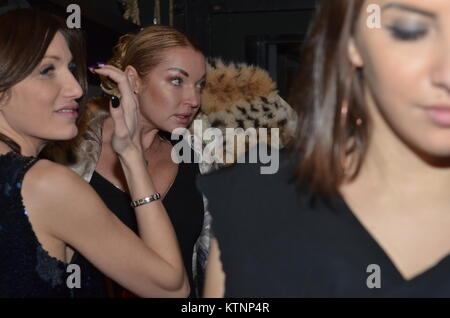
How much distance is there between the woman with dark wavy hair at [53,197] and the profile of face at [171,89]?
687 mm

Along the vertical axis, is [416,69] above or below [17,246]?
above

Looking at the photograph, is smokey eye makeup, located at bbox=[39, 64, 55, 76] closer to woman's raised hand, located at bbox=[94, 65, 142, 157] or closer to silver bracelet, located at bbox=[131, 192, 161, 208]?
woman's raised hand, located at bbox=[94, 65, 142, 157]

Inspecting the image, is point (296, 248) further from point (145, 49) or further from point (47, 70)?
point (145, 49)

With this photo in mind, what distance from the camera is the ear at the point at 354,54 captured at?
79cm

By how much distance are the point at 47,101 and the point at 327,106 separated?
856 millimetres

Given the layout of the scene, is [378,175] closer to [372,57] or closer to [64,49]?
[372,57]

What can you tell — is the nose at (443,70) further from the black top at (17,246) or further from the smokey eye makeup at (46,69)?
the smokey eye makeup at (46,69)

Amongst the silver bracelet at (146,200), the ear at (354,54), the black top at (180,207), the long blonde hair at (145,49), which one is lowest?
the black top at (180,207)

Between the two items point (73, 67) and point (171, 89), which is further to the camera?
point (171, 89)

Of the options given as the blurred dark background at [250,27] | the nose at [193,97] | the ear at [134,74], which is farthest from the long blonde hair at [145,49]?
the blurred dark background at [250,27]

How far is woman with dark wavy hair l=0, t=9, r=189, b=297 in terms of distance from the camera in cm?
122

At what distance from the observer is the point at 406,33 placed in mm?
704

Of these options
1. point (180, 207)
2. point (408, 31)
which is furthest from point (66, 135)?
point (408, 31)
